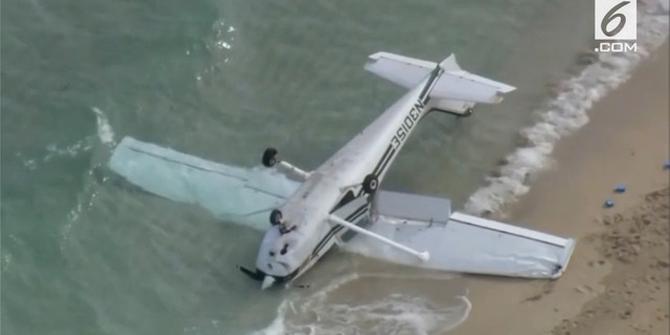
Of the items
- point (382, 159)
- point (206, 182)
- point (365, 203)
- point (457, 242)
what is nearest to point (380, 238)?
point (365, 203)

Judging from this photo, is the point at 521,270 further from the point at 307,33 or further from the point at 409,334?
the point at 307,33

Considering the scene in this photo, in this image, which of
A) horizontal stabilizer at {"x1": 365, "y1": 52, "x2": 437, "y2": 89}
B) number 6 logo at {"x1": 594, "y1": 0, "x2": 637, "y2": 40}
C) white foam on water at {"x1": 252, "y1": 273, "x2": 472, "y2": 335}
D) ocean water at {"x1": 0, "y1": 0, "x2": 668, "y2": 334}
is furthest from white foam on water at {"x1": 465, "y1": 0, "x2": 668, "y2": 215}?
white foam on water at {"x1": 252, "y1": 273, "x2": 472, "y2": 335}

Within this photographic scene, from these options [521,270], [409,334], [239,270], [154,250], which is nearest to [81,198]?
[154,250]

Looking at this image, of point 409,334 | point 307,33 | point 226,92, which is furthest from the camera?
point 307,33

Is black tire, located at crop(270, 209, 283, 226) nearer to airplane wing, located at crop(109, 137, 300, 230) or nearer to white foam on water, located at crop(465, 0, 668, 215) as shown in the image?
airplane wing, located at crop(109, 137, 300, 230)

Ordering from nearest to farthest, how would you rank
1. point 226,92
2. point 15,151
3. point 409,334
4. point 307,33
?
point 409,334
point 15,151
point 226,92
point 307,33

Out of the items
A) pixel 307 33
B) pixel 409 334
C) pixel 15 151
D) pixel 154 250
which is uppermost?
pixel 307 33
